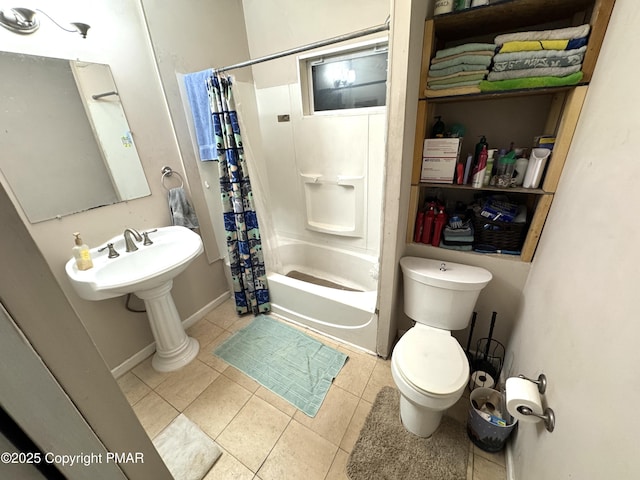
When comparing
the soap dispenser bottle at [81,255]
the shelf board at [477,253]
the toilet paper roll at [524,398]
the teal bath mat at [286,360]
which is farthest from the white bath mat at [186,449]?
the shelf board at [477,253]

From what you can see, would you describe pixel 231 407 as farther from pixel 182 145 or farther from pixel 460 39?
pixel 460 39

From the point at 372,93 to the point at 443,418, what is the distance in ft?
6.78

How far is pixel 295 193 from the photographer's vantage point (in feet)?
7.66

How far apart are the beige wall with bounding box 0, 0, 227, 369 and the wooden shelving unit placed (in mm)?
1623

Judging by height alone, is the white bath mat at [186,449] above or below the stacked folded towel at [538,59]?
below

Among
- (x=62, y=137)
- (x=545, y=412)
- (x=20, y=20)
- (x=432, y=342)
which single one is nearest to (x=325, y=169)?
(x=432, y=342)

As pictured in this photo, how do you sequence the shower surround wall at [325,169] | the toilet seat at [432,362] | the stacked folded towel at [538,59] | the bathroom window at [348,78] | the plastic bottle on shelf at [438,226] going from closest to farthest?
1. the stacked folded towel at [538,59]
2. the toilet seat at [432,362]
3. the plastic bottle on shelf at [438,226]
4. the bathroom window at [348,78]
5. the shower surround wall at [325,169]

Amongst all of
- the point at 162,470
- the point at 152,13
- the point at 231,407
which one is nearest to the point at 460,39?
the point at 152,13

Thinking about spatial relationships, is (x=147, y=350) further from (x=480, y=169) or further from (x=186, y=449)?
(x=480, y=169)

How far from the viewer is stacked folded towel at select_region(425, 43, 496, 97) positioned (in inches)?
44.1

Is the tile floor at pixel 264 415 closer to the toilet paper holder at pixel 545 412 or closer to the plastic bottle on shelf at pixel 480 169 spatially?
the toilet paper holder at pixel 545 412

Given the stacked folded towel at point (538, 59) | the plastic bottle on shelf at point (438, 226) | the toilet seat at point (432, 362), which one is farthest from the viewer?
the plastic bottle on shelf at point (438, 226)

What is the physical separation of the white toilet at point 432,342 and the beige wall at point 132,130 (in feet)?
5.57

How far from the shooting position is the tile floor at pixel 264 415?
1176 mm
